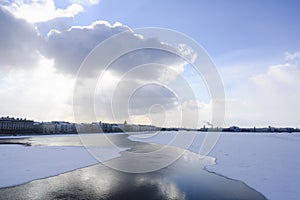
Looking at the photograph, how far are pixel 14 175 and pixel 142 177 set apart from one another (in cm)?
731

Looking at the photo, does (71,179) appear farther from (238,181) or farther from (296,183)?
(296,183)

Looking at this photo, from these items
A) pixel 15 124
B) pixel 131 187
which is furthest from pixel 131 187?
pixel 15 124

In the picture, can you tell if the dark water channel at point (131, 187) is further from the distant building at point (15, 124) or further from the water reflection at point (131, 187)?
the distant building at point (15, 124)

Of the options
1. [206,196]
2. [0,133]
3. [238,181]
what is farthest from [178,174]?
[0,133]

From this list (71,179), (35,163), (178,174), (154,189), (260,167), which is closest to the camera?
(154,189)

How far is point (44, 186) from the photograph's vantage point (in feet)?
40.7

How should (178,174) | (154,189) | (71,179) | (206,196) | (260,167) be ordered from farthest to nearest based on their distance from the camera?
(260,167) < (178,174) < (71,179) < (154,189) < (206,196)

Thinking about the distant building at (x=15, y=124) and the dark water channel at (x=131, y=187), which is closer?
the dark water channel at (x=131, y=187)

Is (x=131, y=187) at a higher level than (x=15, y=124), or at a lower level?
lower

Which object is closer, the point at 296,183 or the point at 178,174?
the point at 296,183

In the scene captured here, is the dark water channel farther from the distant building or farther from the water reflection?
the distant building

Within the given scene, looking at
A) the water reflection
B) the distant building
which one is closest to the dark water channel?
the water reflection

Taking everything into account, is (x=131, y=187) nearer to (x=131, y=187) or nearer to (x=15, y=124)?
(x=131, y=187)

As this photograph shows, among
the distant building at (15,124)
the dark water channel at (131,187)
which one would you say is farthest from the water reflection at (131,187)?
the distant building at (15,124)
